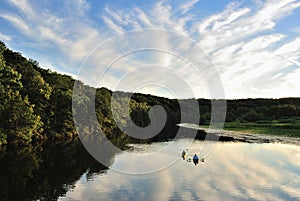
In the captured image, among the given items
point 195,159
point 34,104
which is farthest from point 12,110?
point 195,159

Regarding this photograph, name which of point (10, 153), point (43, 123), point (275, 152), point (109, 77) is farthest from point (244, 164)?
point (43, 123)

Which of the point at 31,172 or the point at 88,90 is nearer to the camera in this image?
the point at 31,172

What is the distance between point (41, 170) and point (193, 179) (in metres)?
22.1

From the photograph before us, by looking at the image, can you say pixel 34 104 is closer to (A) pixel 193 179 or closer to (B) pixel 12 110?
(B) pixel 12 110

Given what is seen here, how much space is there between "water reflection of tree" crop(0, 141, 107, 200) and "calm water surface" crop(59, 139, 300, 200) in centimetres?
183

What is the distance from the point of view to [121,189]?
123ft

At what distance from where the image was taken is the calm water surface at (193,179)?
35.4 metres

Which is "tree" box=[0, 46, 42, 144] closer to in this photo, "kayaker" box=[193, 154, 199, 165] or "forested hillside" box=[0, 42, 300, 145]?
"forested hillside" box=[0, 42, 300, 145]

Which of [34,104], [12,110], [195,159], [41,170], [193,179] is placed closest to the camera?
[193,179]

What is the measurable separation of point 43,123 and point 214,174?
4961 cm

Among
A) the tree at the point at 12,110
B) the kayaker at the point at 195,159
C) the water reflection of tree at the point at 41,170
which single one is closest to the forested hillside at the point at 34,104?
the tree at the point at 12,110

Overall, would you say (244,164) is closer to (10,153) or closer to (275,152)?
(275,152)

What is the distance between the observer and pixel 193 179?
4278 cm

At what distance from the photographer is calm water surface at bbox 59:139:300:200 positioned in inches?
1395
